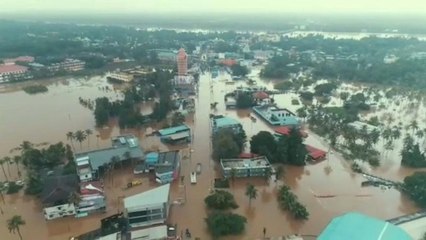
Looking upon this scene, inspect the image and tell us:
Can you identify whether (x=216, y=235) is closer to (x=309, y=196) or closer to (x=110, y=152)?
(x=309, y=196)

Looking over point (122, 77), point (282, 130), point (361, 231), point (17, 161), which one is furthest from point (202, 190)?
point (122, 77)

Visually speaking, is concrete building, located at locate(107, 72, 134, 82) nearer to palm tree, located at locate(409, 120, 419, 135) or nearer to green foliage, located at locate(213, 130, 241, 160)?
green foliage, located at locate(213, 130, 241, 160)

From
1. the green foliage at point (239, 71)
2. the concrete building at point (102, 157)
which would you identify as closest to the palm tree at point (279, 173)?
the concrete building at point (102, 157)

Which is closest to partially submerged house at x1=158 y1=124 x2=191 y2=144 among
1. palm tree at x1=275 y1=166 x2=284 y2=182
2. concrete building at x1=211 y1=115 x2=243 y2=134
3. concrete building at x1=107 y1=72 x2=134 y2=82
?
concrete building at x1=211 y1=115 x2=243 y2=134

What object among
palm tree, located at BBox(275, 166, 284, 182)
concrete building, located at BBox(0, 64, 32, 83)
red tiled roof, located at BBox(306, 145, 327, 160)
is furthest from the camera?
concrete building, located at BBox(0, 64, 32, 83)

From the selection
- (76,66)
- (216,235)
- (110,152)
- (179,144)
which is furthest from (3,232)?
(76,66)

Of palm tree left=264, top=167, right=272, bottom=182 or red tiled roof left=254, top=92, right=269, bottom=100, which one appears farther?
red tiled roof left=254, top=92, right=269, bottom=100
